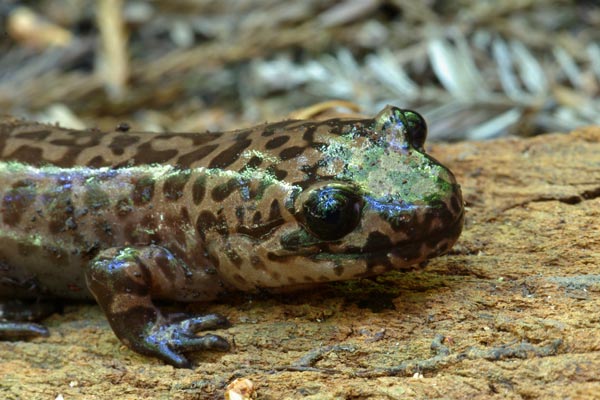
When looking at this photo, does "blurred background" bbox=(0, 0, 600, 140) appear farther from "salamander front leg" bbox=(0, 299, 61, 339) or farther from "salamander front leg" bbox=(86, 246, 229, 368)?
"salamander front leg" bbox=(0, 299, 61, 339)

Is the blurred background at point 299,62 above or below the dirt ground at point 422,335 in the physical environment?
above

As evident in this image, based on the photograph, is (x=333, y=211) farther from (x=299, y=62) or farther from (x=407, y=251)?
(x=299, y=62)

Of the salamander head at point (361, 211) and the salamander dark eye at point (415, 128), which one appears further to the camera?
the salamander dark eye at point (415, 128)

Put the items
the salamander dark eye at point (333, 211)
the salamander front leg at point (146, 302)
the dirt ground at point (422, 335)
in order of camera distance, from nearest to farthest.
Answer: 1. the dirt ground at point (422, 335)
2. the salamander dark eye at point (333, 211)
3. the salamander front leg at point (146, 302)

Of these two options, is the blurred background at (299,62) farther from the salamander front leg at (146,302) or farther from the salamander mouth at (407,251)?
the salamander mouth at (407,251)

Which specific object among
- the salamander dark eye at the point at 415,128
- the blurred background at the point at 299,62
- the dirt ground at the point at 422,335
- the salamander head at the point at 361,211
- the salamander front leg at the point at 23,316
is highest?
the blurred background at the point at 299,62

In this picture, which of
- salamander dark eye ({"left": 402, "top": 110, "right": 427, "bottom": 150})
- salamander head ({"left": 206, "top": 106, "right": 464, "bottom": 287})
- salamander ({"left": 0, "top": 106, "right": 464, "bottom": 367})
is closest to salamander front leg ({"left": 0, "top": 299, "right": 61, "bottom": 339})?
salamander ({"left": 0, "top": 106, "right": 464, "bottom": 367})

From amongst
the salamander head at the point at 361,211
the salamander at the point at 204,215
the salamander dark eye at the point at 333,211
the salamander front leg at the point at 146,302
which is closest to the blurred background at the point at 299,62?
the salamander at the point at 204,215

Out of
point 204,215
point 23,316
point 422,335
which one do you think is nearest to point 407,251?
point 422,335
